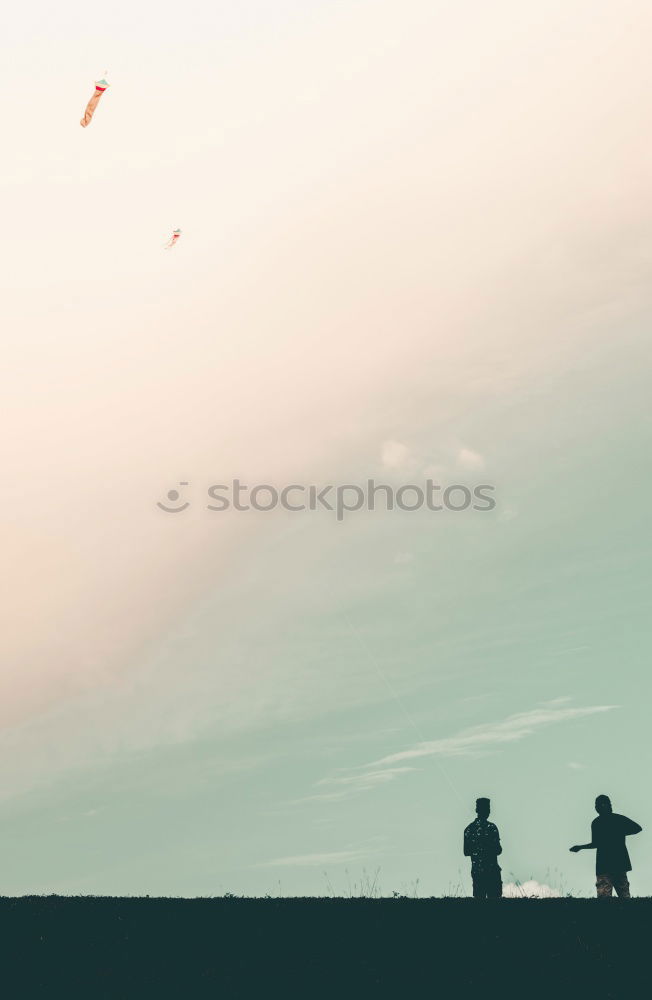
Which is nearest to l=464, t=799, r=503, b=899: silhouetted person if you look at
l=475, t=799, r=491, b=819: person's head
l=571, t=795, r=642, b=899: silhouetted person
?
l=475, t=799, r=491, b=819: person's head

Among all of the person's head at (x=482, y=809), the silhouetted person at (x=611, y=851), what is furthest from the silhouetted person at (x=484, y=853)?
the silhouetted person at (x=611, y=851)

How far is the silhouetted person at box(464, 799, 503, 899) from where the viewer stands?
21.4 metres
